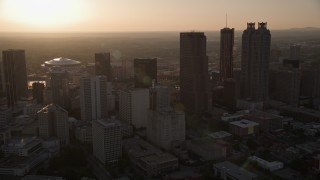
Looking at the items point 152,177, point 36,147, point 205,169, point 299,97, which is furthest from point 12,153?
point 299,97

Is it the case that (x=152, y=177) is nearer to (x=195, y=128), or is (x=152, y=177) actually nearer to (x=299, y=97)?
(x=195, y=128)

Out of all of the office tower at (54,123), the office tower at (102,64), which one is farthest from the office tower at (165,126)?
the office tower at (102,64)

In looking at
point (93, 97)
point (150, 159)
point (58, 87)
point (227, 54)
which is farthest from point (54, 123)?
point (227, 54)

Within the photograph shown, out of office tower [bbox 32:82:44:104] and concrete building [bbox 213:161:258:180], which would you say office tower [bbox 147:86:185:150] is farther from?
office tower [bbox 32:82:44:104]

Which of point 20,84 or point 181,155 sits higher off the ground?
point 20,84

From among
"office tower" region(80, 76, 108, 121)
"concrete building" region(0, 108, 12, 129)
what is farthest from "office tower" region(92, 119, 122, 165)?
"concrete building" region(0, 108, 12, 129)
